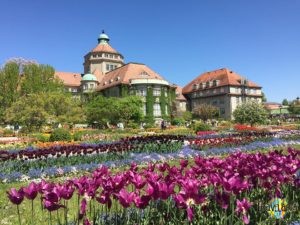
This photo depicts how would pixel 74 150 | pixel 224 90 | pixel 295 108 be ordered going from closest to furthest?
pixel 74 150 < pixel 224 90 < pixel 295 108

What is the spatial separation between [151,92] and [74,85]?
3288cm

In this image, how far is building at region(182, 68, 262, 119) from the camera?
236ft

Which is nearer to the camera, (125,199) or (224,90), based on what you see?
(125,199)

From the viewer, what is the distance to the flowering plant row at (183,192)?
3.31 meters

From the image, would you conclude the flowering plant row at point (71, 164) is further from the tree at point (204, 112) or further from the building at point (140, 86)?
the tree at point (204, 112)

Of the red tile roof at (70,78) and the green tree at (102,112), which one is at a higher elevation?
the red tile roof at (70,78)

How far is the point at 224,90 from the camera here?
238 feet

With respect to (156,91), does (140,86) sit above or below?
above

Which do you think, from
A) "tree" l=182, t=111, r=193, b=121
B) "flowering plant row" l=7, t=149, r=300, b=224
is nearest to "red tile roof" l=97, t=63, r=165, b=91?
"tree" l=182, t=111, r=193, b=121

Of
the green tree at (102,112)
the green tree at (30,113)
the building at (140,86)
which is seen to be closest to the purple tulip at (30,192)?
the green tree at (30,113)

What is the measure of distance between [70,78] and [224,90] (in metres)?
36.0

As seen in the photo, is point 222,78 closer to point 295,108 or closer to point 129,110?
point 295,108

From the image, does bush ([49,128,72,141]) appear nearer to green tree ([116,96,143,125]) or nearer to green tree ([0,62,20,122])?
green tree ([116,96,143,125])

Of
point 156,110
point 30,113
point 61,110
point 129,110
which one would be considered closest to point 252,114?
point 129,110
